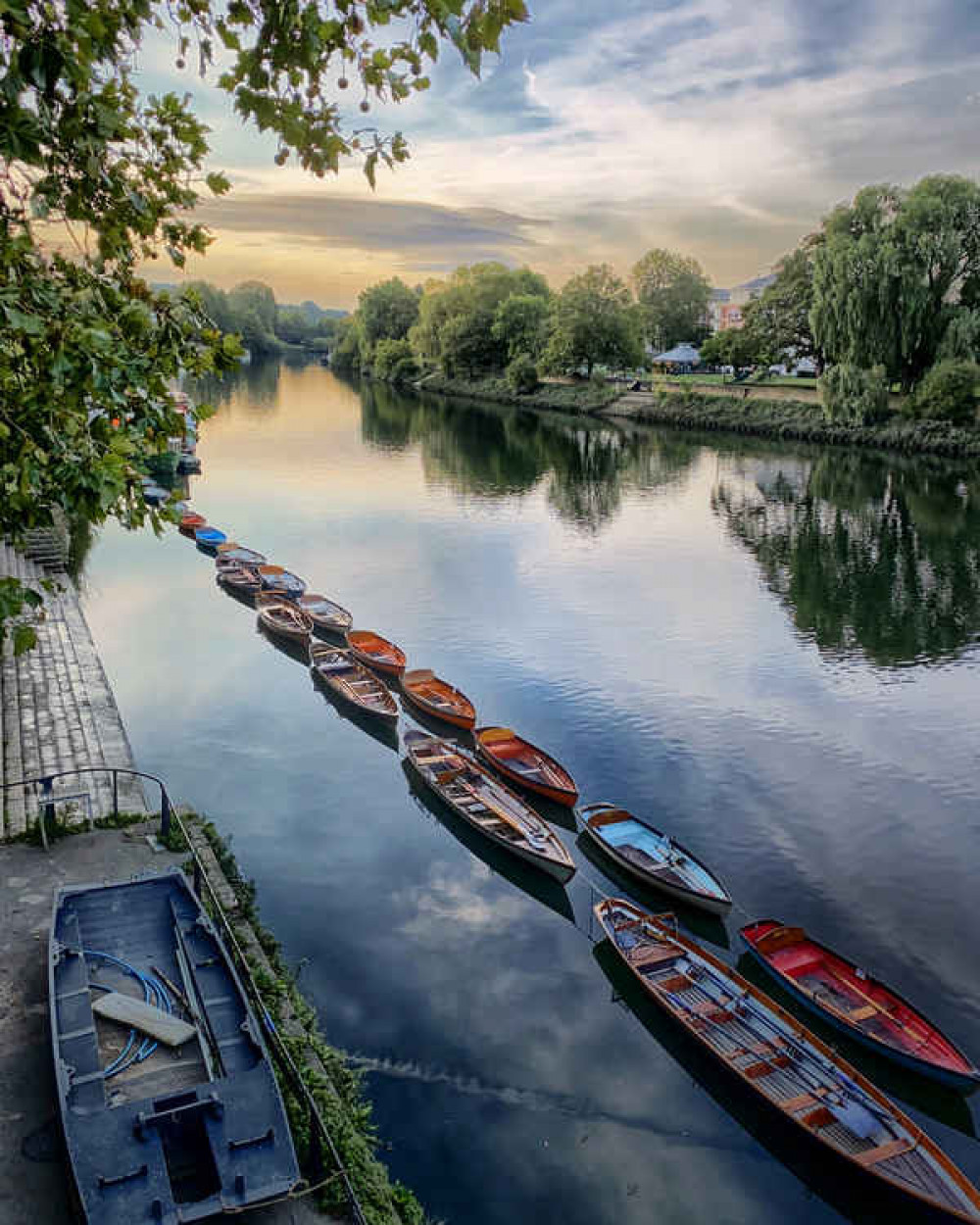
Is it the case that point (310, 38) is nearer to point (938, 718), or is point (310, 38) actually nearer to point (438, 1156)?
point (438, 1156)

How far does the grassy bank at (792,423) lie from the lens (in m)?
62.7

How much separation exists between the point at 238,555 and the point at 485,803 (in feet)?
70.8

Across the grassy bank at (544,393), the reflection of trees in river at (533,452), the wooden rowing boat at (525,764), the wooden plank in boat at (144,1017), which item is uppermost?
the grassy bank at (544,393)

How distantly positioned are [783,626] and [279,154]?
83.7 feet

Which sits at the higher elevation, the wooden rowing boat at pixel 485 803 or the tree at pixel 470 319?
the tree at pixel 470 319

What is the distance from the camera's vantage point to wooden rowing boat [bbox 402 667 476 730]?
73.9 ft

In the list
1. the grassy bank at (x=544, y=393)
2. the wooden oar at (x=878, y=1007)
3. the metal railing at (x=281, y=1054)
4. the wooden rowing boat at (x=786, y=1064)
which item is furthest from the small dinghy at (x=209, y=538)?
the grassy bank at (x=544, y=393)

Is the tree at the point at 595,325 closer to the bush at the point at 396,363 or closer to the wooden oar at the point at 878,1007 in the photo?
the bush at the point at 396,363

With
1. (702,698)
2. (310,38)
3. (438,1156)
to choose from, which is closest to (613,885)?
(438,1156)

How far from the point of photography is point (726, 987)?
13406 millimetres

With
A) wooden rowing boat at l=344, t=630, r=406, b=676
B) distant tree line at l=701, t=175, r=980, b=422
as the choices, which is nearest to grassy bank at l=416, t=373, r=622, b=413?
distant tree line at l=701, t=175, r=980, b=422

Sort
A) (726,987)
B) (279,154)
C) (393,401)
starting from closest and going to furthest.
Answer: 1. (279,154)
2. (726,987)
3. (393,401)

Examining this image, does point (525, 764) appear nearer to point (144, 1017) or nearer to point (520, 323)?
point (144, 1017)

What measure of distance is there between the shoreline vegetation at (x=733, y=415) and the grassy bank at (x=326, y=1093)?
201 feet
